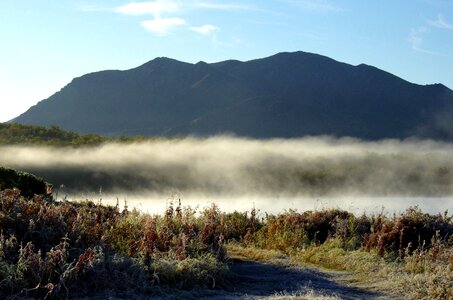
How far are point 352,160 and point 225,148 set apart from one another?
97.6 ft

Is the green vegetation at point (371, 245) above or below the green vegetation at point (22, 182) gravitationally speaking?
below

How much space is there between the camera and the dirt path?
1024 cm

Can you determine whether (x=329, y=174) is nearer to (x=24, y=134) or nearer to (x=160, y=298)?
(x=24, y=134)

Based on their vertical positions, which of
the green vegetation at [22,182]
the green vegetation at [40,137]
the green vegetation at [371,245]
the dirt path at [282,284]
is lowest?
the dirt path at [282,284]

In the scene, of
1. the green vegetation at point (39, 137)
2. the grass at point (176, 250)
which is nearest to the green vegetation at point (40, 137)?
the green vegetation at point (39, 137)

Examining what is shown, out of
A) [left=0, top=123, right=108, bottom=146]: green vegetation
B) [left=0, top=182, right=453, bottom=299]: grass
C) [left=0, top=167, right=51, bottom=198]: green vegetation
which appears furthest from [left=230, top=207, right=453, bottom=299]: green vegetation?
[left=0, top=123, right=108, bottom=146]: green vegetation

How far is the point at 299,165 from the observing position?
112 metres

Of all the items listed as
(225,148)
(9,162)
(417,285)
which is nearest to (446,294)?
(417,285)

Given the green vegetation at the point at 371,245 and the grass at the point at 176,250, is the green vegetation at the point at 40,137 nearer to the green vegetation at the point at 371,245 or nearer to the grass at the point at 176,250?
the green vegetation at the point at 371,245

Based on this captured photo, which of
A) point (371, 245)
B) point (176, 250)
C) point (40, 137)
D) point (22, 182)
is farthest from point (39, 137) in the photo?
point (176, 250)

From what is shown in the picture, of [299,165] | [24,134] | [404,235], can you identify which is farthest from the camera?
[299,165]

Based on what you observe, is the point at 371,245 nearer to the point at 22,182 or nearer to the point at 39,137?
the point at 22,182

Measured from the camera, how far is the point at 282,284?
11.4m

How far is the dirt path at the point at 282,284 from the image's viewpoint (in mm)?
10244
